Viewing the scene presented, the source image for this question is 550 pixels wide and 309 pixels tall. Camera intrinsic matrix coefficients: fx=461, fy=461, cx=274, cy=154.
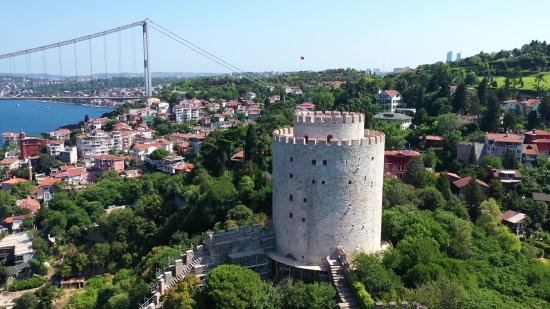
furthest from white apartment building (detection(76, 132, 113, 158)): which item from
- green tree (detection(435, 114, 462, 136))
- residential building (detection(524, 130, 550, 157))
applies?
residential building (detection(524, 130, 550, 157))

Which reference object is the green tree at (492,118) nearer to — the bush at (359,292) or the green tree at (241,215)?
the green tree at (241,215)

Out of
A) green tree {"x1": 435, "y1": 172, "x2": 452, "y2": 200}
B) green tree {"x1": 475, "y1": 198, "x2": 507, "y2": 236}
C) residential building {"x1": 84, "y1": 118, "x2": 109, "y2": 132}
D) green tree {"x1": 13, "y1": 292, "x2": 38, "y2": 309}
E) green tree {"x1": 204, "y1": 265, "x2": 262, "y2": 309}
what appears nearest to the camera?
green tree {"x1": 204, "y1": 265, "x2": 262, "y2": 309}

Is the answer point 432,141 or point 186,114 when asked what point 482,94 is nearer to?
point 432,141

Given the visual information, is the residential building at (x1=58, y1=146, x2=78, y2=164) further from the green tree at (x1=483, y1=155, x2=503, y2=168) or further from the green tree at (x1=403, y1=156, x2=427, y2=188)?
the green tree at (x1=483, y1=155, x2=503, y2=168)

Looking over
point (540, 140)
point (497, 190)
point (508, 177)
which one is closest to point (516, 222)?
point (497, 190)

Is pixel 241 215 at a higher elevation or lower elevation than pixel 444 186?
higher

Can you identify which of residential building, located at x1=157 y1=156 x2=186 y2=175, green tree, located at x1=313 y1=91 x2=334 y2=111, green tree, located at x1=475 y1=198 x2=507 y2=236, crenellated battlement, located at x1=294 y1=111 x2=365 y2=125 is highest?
crenellated battlement, located at x1=294 y1=111 x2=365 y2=125

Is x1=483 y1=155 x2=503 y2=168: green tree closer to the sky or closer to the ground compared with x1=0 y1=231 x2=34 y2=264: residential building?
closer to the sky
